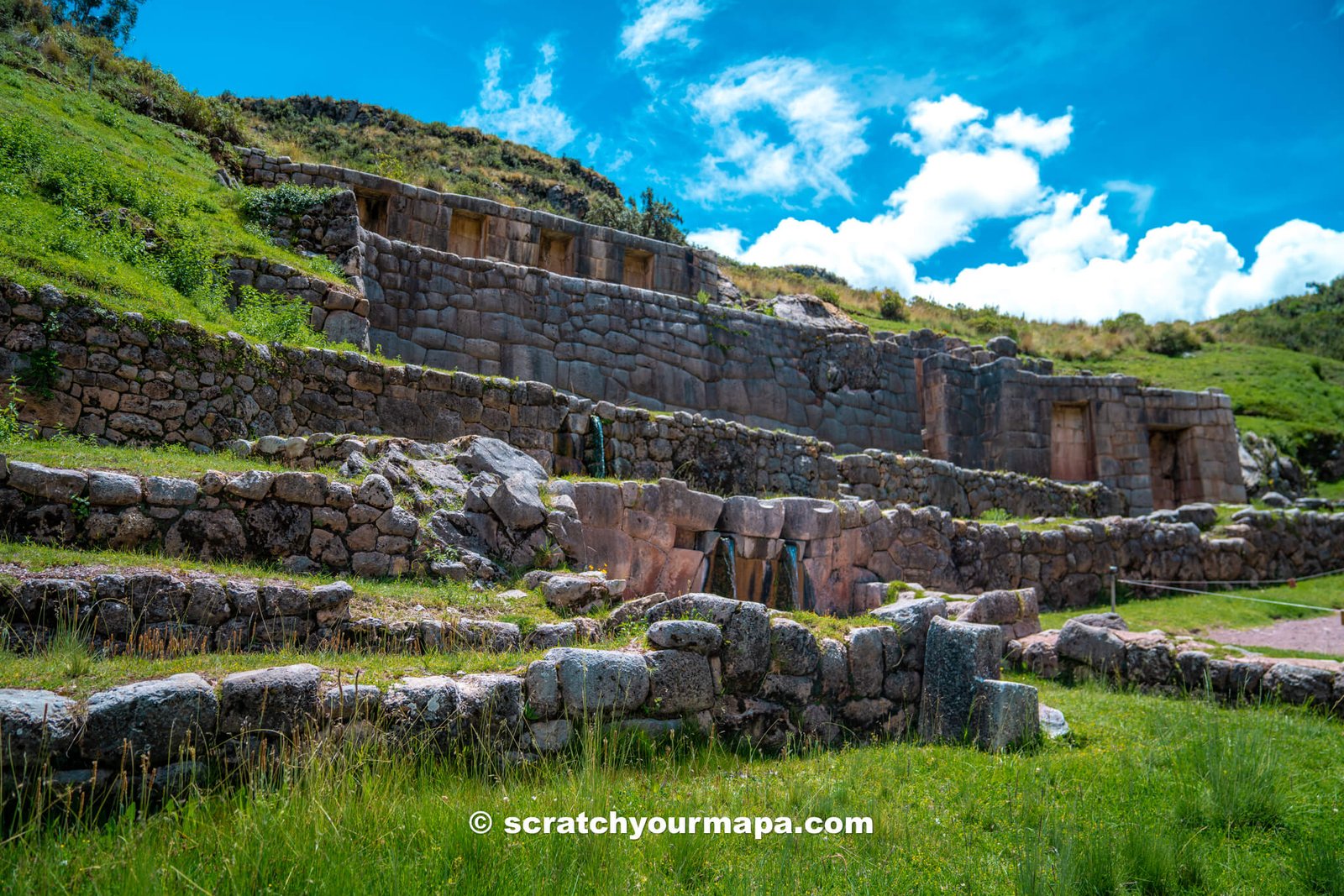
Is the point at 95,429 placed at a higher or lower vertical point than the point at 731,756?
higher

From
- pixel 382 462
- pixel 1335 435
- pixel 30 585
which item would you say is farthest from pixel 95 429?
pixel 1335 435

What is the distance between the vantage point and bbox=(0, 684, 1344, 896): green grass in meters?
3.34

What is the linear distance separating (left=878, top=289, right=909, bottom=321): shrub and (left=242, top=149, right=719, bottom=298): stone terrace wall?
48.7 feet

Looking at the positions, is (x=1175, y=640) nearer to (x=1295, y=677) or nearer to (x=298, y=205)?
(x=1295, y=677)

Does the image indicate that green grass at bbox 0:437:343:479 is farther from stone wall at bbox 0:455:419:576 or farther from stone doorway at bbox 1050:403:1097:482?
stone doorway at bbox 1050:403:1097:482

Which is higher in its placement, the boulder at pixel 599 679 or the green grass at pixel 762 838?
the boulder at pixel 599 679

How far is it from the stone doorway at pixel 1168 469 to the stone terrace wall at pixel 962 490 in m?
3.28

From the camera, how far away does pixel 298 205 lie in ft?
53.0

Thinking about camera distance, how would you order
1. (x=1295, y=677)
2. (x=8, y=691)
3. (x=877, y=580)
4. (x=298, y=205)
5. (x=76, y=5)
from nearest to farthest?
1. (x=8, y=691)
2. (x=1295, y=677)
3. (x=877, y=580)
4. (x=298, y=205)
5. (x=76, y=5)

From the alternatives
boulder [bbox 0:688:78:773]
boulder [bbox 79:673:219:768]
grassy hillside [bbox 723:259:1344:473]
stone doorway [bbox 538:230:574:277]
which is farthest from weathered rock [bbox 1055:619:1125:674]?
grassy hillside [bbox 723:259:1344:473]

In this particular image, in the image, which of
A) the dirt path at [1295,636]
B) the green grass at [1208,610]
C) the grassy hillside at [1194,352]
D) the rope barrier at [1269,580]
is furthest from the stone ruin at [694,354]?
the dirt path at [1295,636]

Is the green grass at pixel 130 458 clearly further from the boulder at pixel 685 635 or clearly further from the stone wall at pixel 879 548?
the boulder at pixel 685 635

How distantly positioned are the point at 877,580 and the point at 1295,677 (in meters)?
5.88

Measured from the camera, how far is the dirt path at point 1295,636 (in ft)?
41.5
